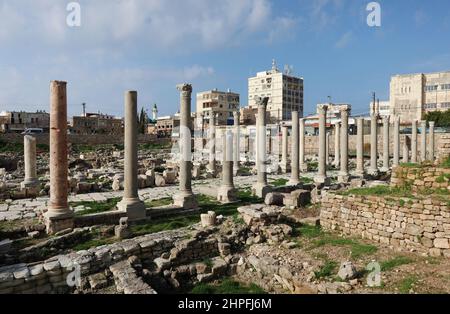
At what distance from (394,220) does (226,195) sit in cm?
→ 691

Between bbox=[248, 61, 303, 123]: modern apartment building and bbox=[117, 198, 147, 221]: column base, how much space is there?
2971 inches

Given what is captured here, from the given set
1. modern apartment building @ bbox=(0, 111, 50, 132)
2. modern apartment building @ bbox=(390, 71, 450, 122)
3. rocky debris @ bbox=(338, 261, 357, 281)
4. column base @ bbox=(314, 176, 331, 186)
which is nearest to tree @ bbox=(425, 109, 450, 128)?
modern apartment building @ bbox=(390, 71, 450, 122)

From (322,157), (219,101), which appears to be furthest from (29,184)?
(219,101)

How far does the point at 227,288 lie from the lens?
7.32 meters

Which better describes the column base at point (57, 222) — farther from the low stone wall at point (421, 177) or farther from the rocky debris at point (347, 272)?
the low stone wall at point (421, 177)

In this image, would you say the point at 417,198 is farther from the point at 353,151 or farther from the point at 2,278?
the point at 353,151

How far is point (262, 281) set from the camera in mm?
7629

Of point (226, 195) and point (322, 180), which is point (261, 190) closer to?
point (226, 195)

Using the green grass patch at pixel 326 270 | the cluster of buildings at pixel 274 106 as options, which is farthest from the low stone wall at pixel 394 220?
the cluster of buildings at pixel 274 106

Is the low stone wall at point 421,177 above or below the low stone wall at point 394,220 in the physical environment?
above

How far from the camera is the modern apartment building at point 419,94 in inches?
2512

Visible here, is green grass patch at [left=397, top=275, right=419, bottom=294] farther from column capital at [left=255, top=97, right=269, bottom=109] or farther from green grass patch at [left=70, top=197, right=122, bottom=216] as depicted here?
column capital at [left=255, top=97, right=269, bottom=109]
